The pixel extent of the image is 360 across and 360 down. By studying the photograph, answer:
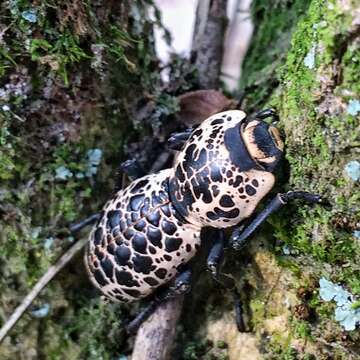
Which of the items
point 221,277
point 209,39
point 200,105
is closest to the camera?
point 221,277

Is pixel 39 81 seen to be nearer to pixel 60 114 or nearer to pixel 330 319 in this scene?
pixel 60 114

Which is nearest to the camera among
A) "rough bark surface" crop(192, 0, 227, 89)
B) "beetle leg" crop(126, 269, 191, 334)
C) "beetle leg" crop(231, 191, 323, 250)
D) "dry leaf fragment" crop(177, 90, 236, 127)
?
"beetle leg" crop(231, 191, 323, 250)

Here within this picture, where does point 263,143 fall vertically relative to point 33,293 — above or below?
above

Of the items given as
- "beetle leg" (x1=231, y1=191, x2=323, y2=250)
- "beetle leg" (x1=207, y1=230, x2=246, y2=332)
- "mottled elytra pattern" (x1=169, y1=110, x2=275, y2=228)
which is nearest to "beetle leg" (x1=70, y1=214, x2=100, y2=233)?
"mottled elytra pattern" (x1=169, y1=110, x2=275, y2=228)

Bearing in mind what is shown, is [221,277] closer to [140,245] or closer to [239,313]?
[239,313]

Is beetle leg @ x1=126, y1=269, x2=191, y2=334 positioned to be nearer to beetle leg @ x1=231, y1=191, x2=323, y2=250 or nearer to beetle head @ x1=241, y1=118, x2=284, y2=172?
beetle leg @ x1=231, y1=191, x2=323, y2=250

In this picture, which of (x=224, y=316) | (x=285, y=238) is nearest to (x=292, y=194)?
(x=285, y=238)

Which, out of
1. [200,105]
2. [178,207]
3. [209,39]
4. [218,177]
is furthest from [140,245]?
[209,39]
